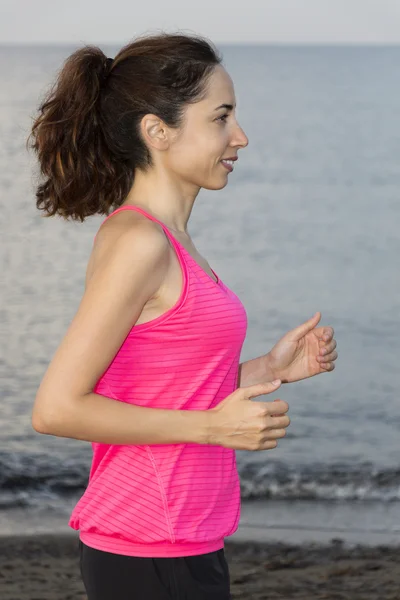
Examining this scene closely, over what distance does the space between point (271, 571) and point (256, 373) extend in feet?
7.91

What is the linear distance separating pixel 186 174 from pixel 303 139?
21125 millimetres

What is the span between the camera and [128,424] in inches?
64.3

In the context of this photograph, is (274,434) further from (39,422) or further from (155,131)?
(155,131)

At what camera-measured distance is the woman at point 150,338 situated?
1.62m

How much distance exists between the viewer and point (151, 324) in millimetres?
1676

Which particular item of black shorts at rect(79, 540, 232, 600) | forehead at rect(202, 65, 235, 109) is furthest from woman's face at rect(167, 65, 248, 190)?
black shorts at rect(79, 540, 232, 600)

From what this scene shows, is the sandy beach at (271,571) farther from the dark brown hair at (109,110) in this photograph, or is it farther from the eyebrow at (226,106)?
the eyebrow at (226,106)

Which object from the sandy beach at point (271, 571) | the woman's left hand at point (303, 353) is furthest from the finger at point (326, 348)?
the sandy beach at point (271, 571)

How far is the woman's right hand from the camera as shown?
5.29 feet

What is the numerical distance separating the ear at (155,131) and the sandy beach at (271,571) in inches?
105

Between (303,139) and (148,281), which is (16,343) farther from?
(303,139)

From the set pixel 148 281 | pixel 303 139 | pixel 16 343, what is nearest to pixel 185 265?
Answer: pixel 148 281

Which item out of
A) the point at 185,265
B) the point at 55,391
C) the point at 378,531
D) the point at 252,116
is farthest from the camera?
the point at 252,116

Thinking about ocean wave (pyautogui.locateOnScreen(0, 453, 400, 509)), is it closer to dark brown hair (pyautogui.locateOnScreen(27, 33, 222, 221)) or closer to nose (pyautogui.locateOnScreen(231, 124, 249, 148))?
dark brown hair (pyautogui.locateOnScreen(27, 33, 222, 221))
